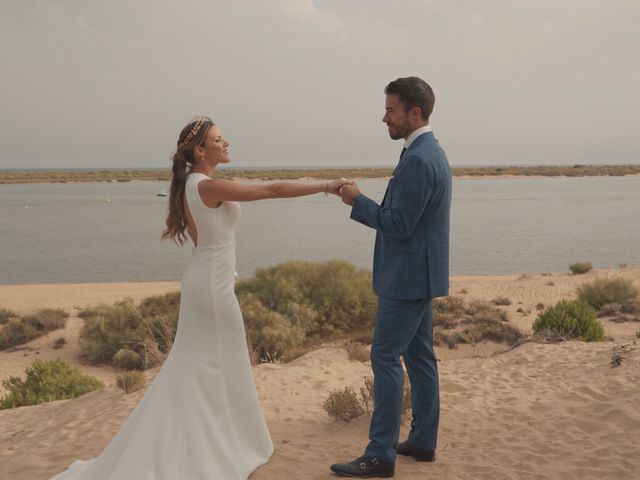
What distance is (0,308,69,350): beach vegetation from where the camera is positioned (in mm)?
13125

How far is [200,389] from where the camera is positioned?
3.96 m

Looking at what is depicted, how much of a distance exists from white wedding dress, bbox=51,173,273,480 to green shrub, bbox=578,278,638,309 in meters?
12.9

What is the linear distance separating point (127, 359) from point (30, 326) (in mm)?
3445

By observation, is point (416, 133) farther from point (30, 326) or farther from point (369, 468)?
point (30, 326)

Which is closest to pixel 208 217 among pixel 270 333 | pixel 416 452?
pixel 416 452

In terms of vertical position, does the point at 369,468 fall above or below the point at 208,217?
below

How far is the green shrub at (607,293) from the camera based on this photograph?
48.9ft

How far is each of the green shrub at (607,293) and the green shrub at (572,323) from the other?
15.7ft

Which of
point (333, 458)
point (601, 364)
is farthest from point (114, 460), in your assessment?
point (601, 364)

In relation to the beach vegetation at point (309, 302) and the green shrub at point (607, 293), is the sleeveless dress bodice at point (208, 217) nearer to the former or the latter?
the beach vegetation at point (309, 302)

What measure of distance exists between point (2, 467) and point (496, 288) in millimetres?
14898

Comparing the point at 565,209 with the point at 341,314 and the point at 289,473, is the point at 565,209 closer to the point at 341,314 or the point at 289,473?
the point at 341,314

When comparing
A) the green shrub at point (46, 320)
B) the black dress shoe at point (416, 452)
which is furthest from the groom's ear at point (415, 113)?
the green shrub at point (46, 320)

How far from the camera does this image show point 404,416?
556 centimetres
